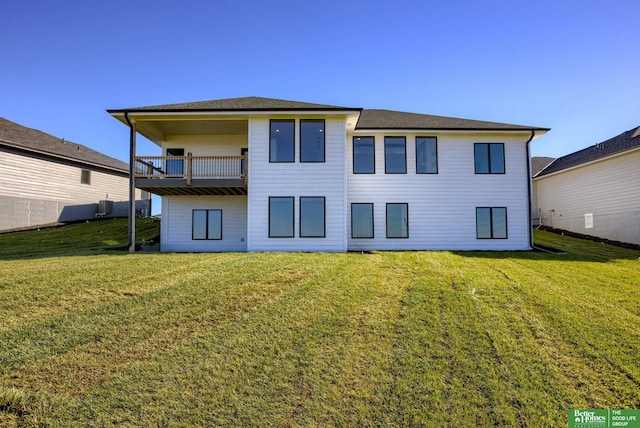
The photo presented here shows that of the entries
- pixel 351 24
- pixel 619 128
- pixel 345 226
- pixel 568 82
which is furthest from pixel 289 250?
pixel 619 128

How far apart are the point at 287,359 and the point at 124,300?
143 inches

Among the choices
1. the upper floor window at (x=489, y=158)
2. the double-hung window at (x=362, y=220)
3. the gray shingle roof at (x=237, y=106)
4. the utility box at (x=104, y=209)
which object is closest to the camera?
the gray shingle roof at (x=237, y=106)

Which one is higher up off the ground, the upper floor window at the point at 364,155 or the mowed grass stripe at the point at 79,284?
the upper floor window at the point at 364,155

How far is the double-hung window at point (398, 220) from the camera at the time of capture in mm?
14406

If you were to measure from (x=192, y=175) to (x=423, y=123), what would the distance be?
33.0 feet

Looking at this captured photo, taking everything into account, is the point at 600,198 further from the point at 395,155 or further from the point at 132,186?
the point at 132,186

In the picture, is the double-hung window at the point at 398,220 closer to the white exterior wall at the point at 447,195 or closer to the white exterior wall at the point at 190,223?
the white exterior wall at the point at 447,195

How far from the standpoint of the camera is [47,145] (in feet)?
67.4

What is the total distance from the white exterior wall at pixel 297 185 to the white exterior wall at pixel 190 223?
6.66 feet

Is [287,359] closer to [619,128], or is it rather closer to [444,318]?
[444,318]

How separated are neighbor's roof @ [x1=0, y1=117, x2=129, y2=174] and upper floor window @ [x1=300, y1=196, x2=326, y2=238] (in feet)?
54.4

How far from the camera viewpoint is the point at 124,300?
636 centimetres

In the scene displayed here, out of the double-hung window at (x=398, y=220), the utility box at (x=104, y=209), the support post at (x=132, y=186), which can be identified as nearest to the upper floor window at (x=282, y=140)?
the double-hung window at (x=398, y=220)

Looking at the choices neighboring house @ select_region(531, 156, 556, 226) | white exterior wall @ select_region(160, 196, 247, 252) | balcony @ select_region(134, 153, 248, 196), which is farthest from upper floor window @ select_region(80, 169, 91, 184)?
neighboring house @ select_region(531, 156, 556, 226)
